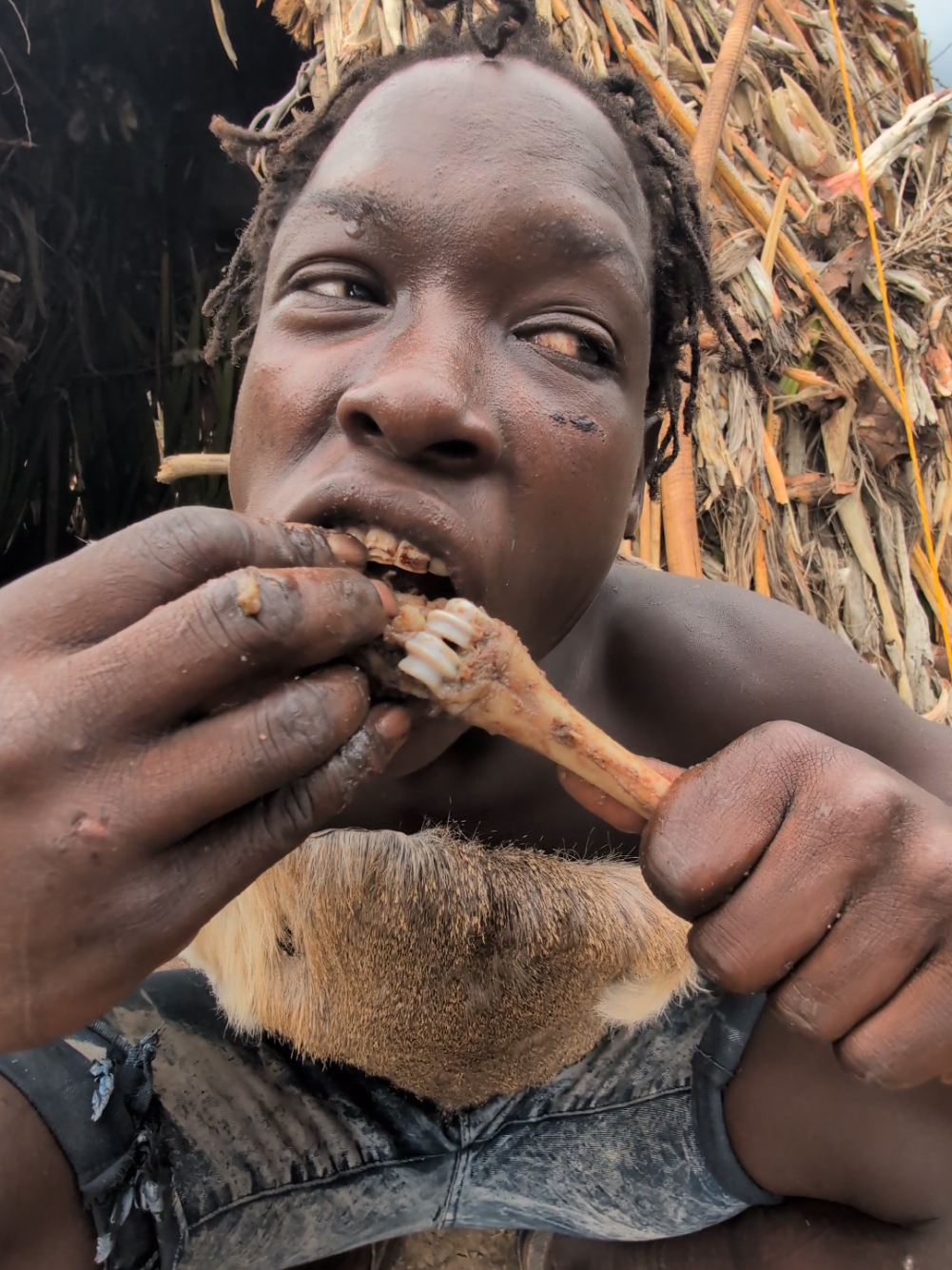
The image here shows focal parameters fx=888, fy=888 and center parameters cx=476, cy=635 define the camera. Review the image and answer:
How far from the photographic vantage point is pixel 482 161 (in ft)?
2.96

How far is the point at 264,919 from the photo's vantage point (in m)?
1.12

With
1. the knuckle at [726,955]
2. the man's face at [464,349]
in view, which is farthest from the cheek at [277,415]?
the knuckle at [726,955]

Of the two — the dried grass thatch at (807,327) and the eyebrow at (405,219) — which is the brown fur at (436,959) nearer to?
the eyebrow at (405,219)

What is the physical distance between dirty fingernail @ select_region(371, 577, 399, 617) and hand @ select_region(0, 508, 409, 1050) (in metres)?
0.05

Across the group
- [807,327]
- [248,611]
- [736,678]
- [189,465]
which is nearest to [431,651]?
[248,611]

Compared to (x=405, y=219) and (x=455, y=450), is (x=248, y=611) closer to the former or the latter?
(x=455, y=450)

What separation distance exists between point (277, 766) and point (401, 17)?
192 cm

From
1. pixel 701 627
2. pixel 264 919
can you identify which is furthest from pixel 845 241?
pixel 264 919

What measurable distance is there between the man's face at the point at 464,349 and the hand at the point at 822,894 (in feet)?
0.93

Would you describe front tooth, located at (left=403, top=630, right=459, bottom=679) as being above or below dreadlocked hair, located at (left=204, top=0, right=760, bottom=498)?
below

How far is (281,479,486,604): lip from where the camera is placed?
73cm

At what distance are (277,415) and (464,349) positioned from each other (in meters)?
0.20

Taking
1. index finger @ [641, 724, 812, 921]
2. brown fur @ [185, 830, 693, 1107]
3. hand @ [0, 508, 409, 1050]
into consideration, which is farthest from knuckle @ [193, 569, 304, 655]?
brown fur @ [185, 830, 693, 1107]

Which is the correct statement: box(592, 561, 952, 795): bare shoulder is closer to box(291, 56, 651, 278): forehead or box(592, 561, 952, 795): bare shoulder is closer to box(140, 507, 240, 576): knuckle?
box(291, 56, 651, 278): forehead
